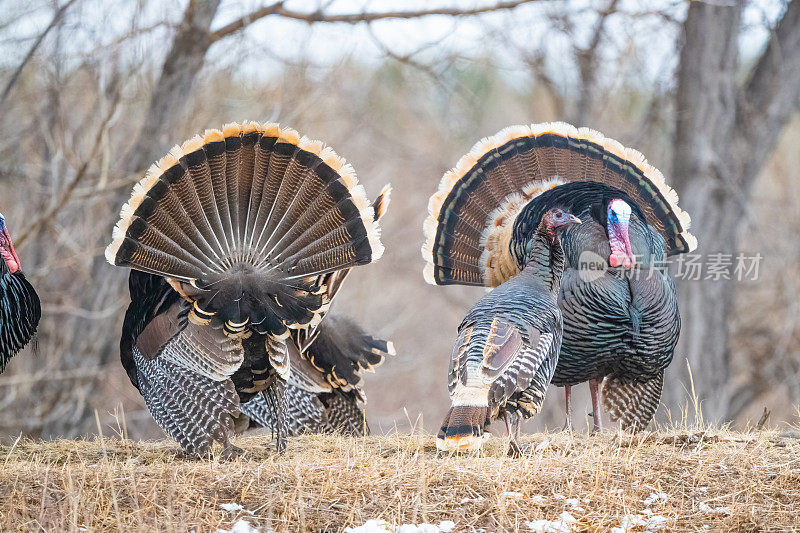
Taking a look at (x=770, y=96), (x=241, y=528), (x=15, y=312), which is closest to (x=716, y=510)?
(x=241, y=528)

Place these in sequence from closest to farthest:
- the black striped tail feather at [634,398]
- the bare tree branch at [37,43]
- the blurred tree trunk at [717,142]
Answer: the black striped tail feather at [634,398], the bare tree branch at [37,43], the blurred tree trunk at [717,142]

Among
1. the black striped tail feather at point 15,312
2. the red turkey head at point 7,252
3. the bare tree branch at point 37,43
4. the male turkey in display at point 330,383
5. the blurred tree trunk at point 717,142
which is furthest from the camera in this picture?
the blurred tree trunk at point 717,142

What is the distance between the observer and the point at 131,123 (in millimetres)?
9125

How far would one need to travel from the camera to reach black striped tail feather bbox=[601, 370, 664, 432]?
5.45 m

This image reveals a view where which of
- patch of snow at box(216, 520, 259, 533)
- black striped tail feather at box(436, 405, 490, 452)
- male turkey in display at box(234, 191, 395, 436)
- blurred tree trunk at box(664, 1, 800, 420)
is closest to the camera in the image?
patch of snow at box(216, 520, 259, 533)

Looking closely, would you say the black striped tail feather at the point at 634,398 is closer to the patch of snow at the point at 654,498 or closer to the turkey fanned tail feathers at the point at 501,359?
the turkey fanned tail feathers at the point at 501,359

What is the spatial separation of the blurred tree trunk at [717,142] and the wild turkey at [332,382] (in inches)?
178

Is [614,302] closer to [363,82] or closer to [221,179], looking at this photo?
[221,179]

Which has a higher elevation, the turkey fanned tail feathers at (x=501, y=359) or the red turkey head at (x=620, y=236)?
the red turkey head at (x=620, y=236)

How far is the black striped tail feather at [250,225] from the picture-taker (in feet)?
Result: 15.5

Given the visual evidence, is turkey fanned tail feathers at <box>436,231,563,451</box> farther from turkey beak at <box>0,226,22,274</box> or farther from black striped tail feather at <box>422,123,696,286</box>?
turkey beak at <box>0,226,22,274</box>

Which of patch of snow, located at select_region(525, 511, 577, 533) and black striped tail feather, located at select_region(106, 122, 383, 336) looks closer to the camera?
patch of snow, located at select_region(525, 511, 577, 533)

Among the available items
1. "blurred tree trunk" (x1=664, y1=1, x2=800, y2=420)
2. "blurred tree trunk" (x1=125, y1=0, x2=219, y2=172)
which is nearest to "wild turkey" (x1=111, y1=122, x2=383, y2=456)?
"blurred tree trunk" (x1=125, y1=0, x2=219, y2=172)

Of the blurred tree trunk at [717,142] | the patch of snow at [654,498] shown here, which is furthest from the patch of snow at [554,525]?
the blurred tree trunk at [717,142]
